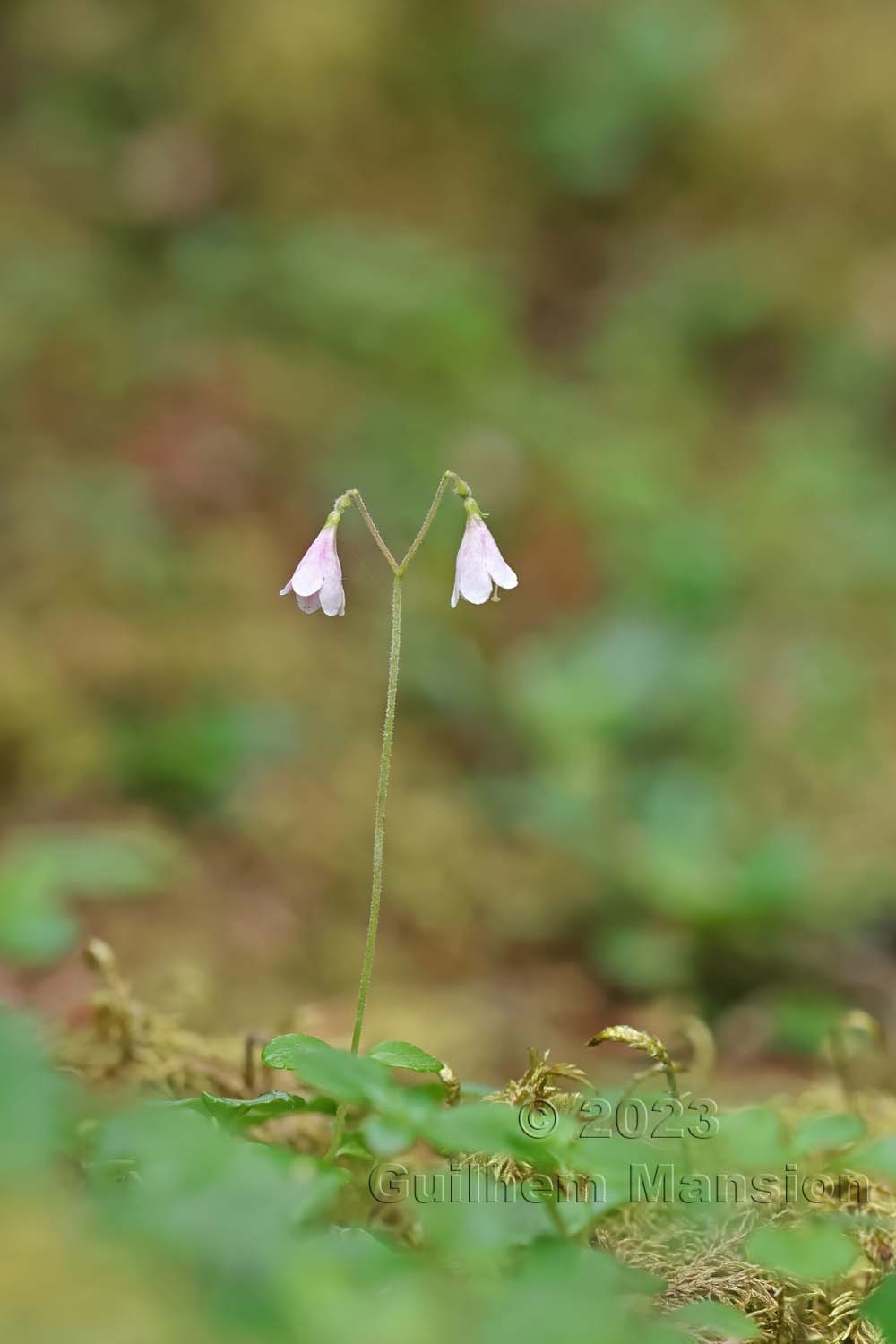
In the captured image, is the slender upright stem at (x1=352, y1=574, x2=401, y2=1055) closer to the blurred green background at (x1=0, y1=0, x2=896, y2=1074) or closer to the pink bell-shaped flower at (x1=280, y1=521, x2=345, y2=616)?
the pink bell-shaped flower at (x1=280, y1=521, x2=345, y2=616)

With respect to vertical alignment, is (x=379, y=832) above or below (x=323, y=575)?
below

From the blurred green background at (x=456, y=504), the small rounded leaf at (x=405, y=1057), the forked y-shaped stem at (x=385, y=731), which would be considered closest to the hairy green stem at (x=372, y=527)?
the forked y-shaped stem at (x=385, y=731)

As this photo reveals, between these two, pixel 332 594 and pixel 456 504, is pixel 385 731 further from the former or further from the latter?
pixel 456 504

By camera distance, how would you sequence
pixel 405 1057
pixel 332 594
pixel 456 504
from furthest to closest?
pixel 456 504 → pixel 332 594 → pixel 405 1057

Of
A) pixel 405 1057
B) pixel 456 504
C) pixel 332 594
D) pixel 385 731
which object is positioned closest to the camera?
pixel 405 1057

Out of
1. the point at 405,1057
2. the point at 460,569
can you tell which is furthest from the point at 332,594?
the point at 405,1057

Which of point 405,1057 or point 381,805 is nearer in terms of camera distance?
point 405,1057

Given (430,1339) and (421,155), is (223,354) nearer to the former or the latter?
(421,155)

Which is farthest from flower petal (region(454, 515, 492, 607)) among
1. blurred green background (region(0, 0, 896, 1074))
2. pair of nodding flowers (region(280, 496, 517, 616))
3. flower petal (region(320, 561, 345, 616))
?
blurred green background (region(0, 0, 896, 1074))
